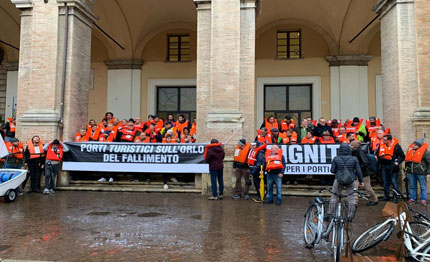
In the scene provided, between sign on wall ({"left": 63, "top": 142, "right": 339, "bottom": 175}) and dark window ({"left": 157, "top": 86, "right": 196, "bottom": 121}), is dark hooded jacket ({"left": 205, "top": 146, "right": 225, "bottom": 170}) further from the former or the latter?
dark window ({"left": 157, "top": 86, "right": 196, "bottom": 121})

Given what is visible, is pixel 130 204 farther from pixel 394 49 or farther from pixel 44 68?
pixel 394 49

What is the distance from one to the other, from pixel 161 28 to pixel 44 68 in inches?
316

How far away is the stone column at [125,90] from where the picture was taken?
1884cm

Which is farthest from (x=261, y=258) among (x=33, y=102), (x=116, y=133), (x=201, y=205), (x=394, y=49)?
(x=33, y=102)

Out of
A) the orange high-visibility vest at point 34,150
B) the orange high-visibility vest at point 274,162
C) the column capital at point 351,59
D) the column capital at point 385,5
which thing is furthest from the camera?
the column capital at point 351,59

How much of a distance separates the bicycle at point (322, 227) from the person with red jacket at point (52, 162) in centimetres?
870

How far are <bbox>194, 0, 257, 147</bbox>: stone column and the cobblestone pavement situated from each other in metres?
2.65

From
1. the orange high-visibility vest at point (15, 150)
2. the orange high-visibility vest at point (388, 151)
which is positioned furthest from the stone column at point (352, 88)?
the orange high-visibility vest at point (15, 150)

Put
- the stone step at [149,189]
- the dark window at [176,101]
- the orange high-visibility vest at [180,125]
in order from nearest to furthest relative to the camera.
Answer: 1. the stone step at [149,189]
2. the orange high-visibility vest at [180,125]
3. the dark window at [176,101]

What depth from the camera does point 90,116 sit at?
19281mm

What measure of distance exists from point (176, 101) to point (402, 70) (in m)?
11.6

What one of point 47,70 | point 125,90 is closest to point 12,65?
point 125,90

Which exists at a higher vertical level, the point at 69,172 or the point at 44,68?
the point at 44,68

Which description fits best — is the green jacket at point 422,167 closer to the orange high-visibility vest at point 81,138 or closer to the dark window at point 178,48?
the orange high-visibility vest at point 81,138
